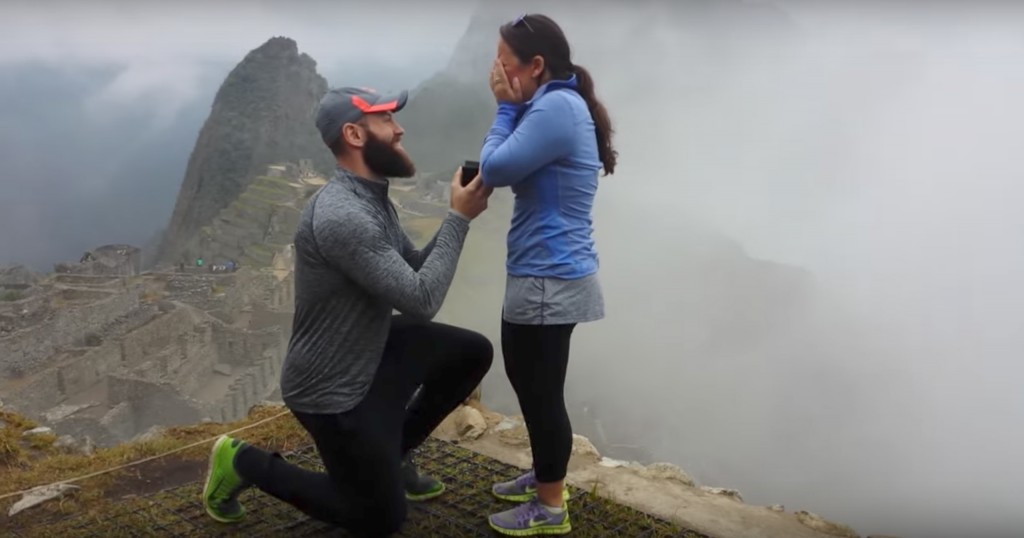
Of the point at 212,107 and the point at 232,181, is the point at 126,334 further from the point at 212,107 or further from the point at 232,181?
the point at 212,107

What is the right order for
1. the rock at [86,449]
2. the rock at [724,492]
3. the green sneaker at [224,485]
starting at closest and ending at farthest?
the green sneaker at [224,485] < the rock at [724,492] < the rock at [86,449]

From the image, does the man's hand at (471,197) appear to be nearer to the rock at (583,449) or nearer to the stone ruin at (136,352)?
the rock at (583,449)

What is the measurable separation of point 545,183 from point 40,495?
2.75m

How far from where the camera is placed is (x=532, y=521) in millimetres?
2838

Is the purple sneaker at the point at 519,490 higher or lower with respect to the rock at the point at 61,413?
higher

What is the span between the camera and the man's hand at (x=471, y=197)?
2508 mm

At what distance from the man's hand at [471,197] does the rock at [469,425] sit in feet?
6.12

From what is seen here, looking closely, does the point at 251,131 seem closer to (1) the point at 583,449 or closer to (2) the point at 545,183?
(1) the point at 583,449

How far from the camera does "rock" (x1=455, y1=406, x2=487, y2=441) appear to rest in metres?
4.09

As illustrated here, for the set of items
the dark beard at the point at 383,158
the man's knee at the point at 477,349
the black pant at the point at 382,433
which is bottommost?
the black pant at the point at 382,433

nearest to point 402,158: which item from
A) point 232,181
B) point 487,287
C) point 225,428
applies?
point 225,428

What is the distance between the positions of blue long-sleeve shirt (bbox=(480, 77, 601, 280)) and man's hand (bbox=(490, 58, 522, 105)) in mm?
27

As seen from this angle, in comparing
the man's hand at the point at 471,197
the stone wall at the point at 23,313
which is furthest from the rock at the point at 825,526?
the stone wall at the point at 23,313

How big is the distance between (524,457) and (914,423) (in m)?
61.8
